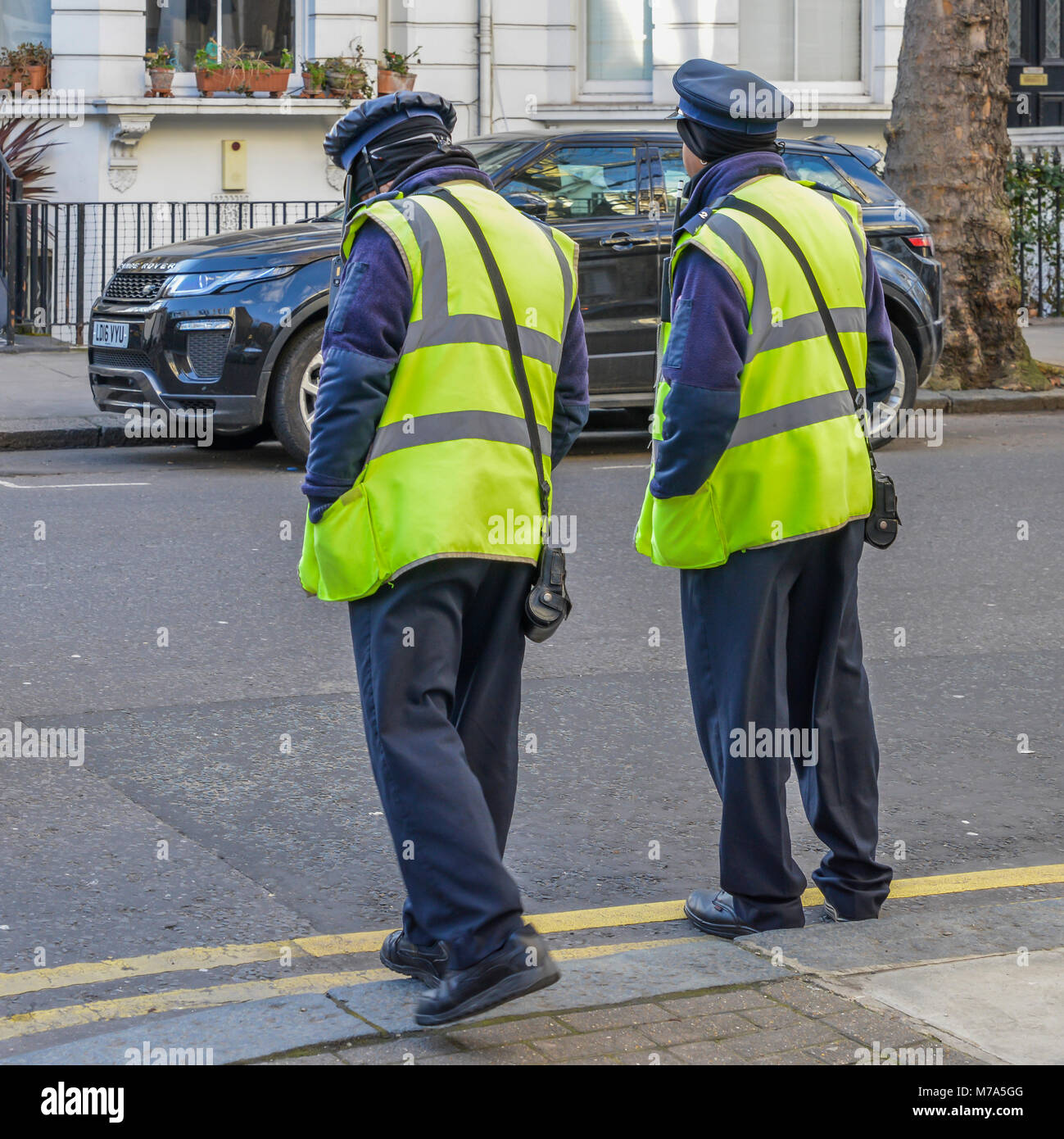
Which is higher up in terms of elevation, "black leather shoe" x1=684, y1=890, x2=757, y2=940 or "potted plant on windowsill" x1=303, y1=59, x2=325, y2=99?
"potted plant on windowsill" x1=303, y1=59, x2=325, y2=99

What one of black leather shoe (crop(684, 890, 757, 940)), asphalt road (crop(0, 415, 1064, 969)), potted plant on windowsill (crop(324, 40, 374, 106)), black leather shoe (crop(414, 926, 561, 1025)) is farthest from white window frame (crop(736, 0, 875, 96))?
black leather shoe (crop(414, 926, 561, 1025))

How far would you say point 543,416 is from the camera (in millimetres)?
3814

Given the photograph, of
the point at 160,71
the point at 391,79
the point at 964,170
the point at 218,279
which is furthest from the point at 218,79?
the point at 218,279

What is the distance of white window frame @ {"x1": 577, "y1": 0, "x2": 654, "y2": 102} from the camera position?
752 inches

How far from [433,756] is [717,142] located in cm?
160

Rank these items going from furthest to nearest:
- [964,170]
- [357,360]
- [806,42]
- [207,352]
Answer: [806,42] < [964,170] < [207,352] < [357,360]

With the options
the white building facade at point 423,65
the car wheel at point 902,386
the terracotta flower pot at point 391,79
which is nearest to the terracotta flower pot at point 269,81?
the white building facade at point 423,65

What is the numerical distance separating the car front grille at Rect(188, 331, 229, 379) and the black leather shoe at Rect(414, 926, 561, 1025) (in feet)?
25.2

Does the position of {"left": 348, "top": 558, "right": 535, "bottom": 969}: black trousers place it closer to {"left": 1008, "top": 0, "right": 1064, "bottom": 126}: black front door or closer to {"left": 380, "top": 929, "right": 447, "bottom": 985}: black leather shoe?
{"left": 380, "top": 929, "right": 447, "bottom": 985}: black leather shoe

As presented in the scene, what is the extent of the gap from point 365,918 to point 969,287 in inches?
465

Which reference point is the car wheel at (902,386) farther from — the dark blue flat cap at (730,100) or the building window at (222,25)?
the building window at (222,25)

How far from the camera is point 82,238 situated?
16.1 metres

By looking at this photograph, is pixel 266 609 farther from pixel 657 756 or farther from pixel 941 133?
pixel 941 133

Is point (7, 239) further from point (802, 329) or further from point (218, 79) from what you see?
point (802, 329)
